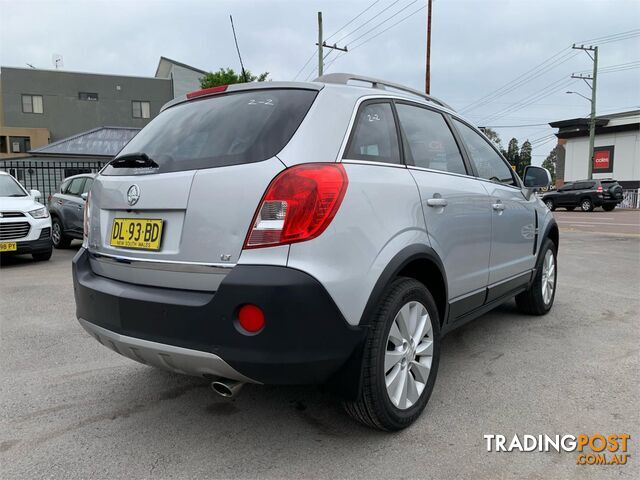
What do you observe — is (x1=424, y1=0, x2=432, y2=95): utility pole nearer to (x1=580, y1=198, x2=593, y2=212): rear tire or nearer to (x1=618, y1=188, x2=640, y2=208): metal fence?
(x1=580, y1=198, x2=593, y2=212): rear tire

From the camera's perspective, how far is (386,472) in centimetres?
225

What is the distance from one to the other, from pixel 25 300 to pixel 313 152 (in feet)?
16.0

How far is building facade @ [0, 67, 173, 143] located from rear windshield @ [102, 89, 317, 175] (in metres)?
36.1

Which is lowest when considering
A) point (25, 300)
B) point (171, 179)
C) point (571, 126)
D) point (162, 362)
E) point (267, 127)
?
point (25, 300)

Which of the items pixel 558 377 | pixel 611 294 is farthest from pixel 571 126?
pixel 558 377

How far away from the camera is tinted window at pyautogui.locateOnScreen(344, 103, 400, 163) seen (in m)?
2.46

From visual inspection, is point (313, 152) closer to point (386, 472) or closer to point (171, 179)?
point (171, 179)

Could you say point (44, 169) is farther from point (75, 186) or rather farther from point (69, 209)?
point (69, 209)

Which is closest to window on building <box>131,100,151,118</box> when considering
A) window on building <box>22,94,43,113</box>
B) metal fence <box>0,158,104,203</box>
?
window on building <box>22,94,43,113</box>

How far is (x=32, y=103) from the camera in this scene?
37031mm

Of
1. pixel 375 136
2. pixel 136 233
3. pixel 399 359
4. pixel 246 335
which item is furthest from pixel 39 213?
pixel 399 359

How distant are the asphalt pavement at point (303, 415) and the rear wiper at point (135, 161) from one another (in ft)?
4.53

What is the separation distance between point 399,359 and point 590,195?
2579cm

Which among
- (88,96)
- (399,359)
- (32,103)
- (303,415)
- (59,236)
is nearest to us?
(399,359)
